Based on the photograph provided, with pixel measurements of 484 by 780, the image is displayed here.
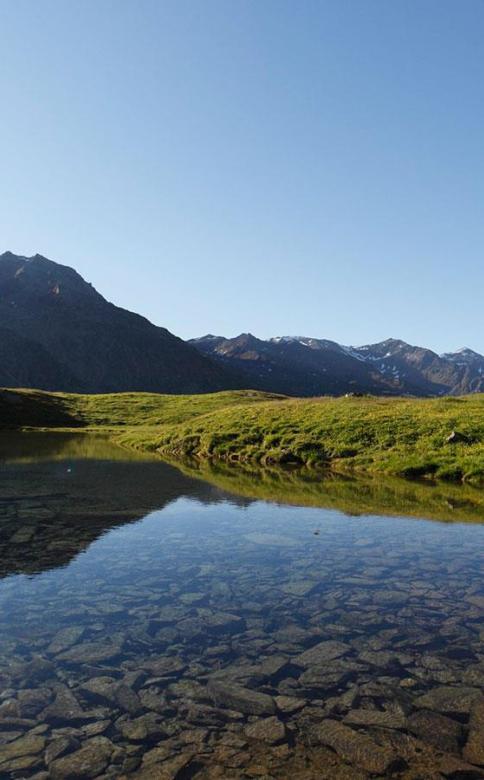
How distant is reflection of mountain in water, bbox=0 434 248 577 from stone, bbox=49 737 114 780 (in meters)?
8.80

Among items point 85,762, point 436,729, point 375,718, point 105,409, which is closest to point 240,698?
point 375,718

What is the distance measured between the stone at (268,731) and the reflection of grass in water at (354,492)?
649 inches

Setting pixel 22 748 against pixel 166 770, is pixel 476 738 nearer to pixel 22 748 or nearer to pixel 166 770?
pixel 166 770

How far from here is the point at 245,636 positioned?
38.5 feet

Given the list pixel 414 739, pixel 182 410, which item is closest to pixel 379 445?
pixel 414 739

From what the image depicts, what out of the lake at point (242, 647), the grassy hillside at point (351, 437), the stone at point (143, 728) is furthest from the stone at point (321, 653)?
the grassy hillside at point (351, 437)

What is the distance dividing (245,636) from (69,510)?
613 inches

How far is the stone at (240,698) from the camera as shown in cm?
897

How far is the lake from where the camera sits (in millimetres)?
7898

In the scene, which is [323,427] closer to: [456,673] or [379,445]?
[379,445]

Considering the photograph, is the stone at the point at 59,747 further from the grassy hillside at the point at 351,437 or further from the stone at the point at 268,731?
the grassy hillside at the point at 351,437

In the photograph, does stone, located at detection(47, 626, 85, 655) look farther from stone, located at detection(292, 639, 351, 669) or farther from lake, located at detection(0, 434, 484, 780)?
stone, located at detection(292, 639, 351, 669)

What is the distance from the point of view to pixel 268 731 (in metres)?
8.41

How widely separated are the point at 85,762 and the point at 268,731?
2723mm
